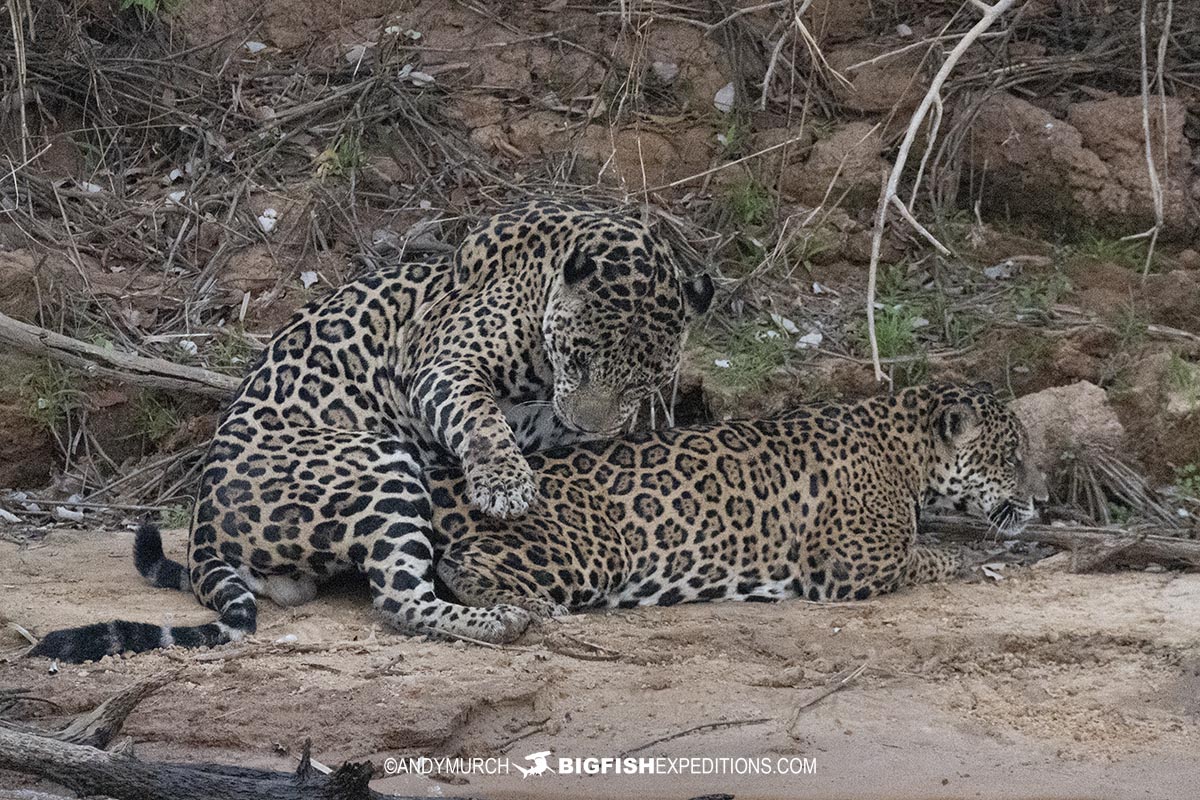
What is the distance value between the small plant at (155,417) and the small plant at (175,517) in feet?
1.75

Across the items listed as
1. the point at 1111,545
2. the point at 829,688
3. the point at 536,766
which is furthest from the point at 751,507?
the point at 536,766

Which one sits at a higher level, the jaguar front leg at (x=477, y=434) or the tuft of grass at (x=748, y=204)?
the tuft of grass at (x=748, y=204)

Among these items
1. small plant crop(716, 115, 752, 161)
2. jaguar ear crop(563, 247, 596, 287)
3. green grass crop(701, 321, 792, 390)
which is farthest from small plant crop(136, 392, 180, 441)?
small plant crop(716, 115, 752, 161)

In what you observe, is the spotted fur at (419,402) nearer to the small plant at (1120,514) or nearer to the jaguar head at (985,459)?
the jaguar head at (985,459)

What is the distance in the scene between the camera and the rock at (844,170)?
10625mm

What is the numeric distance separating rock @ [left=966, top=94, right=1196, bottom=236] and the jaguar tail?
5.90 meters

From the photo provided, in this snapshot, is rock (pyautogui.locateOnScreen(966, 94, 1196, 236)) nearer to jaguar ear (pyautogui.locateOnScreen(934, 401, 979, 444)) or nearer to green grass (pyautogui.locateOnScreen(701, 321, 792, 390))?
green grass (pyautogui.locateOnScreen(701, 321, 792, 390))

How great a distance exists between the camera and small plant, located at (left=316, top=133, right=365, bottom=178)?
1091cm

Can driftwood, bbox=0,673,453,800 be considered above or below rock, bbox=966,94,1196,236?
below

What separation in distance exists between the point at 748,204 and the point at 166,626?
17.2 ft

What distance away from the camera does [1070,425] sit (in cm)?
916

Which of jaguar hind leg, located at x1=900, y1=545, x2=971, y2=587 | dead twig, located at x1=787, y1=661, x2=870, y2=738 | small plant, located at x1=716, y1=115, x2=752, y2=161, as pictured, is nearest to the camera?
dead twig, located at x1=787, y1=661, x2=870, y2=738

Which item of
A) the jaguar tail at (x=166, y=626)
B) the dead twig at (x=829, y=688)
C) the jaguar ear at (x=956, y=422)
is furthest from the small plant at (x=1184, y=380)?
the jaguar tail at (x=166, y=626)

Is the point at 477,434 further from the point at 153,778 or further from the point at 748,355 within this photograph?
the point at 153,778
